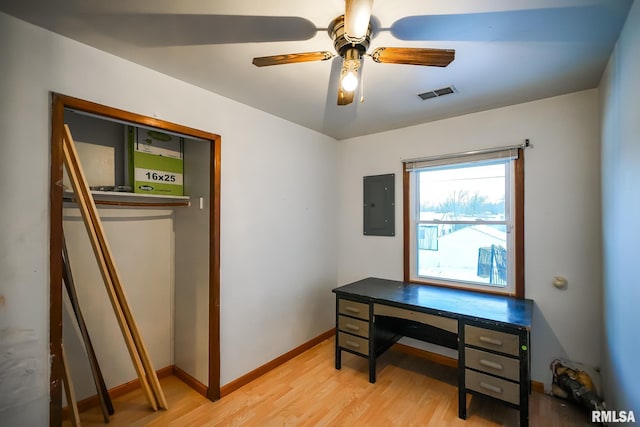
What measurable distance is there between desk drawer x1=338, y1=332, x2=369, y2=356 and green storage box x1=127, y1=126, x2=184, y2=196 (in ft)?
6.29

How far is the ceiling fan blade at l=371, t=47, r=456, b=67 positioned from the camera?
128 centimetres

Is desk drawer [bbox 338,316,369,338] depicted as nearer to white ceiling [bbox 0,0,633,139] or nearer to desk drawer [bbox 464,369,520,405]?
desk drawer [bbox 464,369,520,405]

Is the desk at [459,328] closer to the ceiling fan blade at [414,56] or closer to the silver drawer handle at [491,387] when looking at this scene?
the silver drawer handle at [491,387]

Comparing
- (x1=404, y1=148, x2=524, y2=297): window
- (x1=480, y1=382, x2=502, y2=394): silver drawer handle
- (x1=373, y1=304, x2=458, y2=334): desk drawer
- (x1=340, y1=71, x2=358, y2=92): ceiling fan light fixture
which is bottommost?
(x1=480, y1=382, x2=502, y2=394): silver drawer handle

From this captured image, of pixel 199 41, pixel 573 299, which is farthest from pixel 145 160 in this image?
pixel 573 299

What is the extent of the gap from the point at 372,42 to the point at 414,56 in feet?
1.13

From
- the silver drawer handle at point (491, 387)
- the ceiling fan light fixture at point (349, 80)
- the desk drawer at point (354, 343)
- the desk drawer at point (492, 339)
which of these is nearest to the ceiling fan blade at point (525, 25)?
the ceiling fan light fixture at point (349, 80)

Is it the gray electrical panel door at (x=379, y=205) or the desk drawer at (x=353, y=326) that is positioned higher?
the gray electrical panel door at (x=379, y=205)

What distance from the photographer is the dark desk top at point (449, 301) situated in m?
1.96

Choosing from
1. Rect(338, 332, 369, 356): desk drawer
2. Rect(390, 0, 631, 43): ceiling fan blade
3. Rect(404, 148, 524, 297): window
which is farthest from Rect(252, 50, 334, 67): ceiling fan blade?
Rect(338, 332, 369, 356): desk drawer

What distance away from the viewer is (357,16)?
108 centimetres

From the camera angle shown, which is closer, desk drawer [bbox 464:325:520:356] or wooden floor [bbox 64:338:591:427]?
desk drawer [bbox 464:325:520:356]

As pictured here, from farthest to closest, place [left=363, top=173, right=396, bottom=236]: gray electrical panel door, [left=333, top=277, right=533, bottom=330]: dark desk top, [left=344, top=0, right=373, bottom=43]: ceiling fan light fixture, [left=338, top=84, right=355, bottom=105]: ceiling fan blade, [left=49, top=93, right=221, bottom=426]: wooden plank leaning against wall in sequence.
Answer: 1. [left=363, top=173, right=396, bottom=236]: gray electrical panel door
2. [left=333, top=277, right=533, bottom=330]: dark desk top
3. [left=338, top=84, right=355, bottom=105]: ceiling fan blade
4. [left=49, top=93, right=221, bottom=426]: wooden plank leaning against wall
5. [left=344, top=0, right=373, bottom=43]: ceiling fan light fixture

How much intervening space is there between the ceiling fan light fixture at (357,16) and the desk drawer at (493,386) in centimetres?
218
